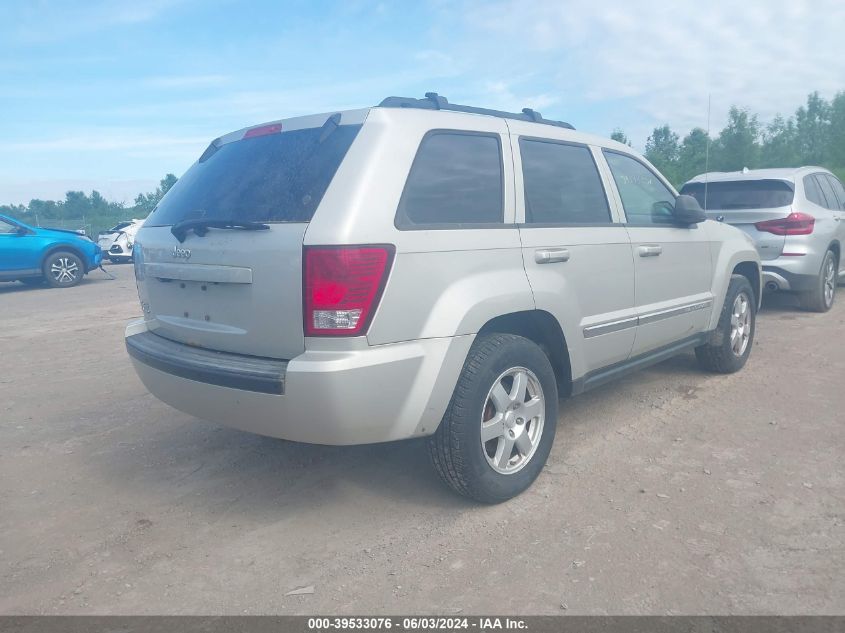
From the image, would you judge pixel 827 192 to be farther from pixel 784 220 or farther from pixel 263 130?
pixel 263 130

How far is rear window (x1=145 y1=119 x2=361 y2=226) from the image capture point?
2.88 meters

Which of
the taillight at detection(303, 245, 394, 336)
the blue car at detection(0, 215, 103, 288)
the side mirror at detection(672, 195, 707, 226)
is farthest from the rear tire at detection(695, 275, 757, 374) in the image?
the blue car at detection(0, 215, 103, 288)

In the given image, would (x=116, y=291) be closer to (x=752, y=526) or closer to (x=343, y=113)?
(x=343, y=113)

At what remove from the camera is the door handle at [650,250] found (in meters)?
4.16

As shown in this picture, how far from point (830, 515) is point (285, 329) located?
2587mm

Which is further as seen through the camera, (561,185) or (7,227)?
(7,227)

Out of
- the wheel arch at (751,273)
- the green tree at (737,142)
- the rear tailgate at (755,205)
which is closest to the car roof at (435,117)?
the wheel arch at (751,273)

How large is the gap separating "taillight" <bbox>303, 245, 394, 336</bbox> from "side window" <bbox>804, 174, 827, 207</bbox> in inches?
265

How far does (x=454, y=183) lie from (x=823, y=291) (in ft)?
21.4

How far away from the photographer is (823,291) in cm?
780

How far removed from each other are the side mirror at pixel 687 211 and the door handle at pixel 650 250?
34 cm

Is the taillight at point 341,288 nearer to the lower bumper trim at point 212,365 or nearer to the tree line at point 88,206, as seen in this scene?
the lower bumper trim at point 212,365

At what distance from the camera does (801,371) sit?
17.7 ft

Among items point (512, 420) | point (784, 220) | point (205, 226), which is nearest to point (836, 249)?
point (784, 220)
